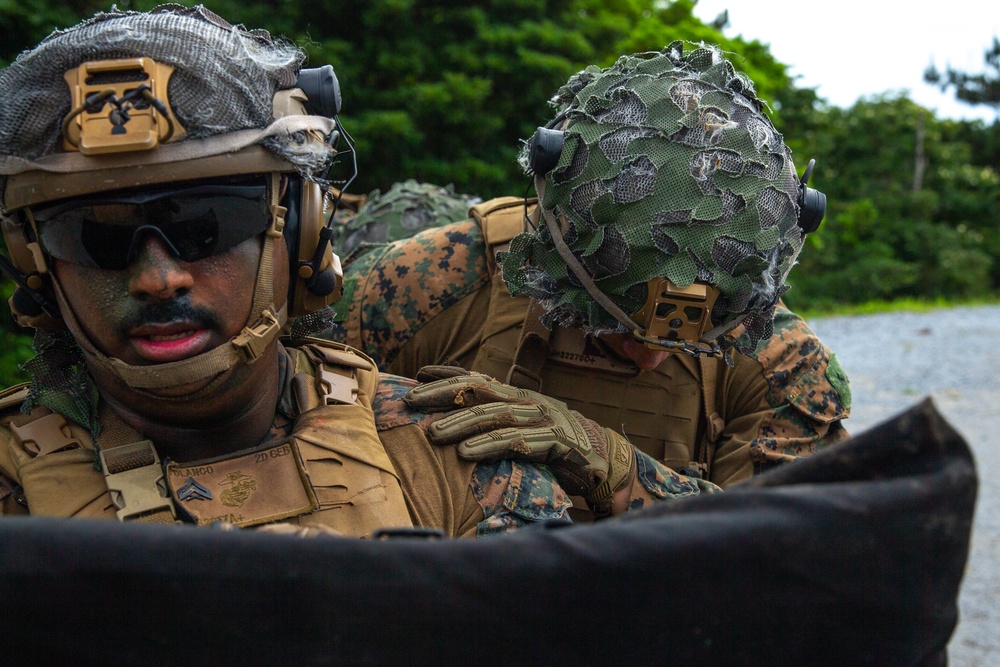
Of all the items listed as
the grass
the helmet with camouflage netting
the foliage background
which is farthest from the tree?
the helmet with camouflage netting

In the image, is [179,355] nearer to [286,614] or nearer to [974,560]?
[286,614]

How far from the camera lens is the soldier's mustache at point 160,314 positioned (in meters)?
2.29

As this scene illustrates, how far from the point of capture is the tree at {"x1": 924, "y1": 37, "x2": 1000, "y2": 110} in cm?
3475

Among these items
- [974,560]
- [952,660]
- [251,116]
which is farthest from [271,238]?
[974,560]

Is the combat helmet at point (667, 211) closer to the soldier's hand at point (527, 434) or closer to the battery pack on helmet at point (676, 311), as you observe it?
the battery pack on helmet at point (676, 311)

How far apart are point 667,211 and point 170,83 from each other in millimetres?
1489

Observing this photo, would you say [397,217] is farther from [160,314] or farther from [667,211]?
[160,314]

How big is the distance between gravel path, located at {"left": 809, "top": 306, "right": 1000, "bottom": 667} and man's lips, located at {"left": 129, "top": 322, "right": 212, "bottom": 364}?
4919 millimetres

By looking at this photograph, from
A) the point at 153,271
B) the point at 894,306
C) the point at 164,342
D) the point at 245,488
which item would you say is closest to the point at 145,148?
the point at 153,271

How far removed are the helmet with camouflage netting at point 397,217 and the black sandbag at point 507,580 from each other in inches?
147

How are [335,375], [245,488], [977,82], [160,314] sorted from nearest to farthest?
1. [160,314]
2. [245,488]
3. [335,375]
4. [977,82]

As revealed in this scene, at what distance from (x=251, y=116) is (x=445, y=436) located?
0.89 meters

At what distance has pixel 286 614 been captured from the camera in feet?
4.76

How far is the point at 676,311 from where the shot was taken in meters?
3.18
